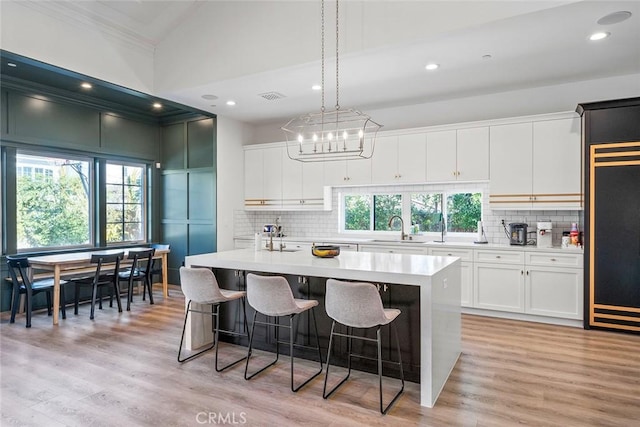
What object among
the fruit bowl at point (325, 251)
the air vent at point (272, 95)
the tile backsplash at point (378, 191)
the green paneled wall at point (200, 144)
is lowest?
the fruit bowl at point (325, 251)

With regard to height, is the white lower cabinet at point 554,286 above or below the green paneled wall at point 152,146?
below

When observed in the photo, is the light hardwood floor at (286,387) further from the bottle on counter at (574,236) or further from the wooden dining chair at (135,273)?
the wooden dining chair at (135,273)

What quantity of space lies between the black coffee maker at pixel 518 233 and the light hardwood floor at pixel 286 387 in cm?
117

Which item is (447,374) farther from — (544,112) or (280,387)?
(544,112)

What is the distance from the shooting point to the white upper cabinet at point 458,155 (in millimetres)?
5027

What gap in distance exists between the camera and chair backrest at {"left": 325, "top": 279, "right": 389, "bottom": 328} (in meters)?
2.62

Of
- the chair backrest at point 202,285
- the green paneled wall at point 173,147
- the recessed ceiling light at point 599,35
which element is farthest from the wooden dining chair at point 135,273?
the recessed ceiling light at point 599,35

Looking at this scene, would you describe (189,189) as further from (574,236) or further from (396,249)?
(574,236)

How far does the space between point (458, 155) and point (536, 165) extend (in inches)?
35.6

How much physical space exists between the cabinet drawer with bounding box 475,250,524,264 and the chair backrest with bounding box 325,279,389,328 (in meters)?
2.68

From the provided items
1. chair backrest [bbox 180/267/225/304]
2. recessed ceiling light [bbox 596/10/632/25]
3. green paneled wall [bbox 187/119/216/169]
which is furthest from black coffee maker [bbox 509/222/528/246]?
green paneled wall [bbox 187/119/216/169]

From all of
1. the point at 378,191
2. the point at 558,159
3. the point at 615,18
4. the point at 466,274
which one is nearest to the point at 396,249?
the point at 466,274

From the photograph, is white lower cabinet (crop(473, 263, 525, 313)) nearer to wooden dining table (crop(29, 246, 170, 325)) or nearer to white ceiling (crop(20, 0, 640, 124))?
white ceiling (crop(20, 0, 640, 124))

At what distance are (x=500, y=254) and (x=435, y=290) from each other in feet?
7.93
